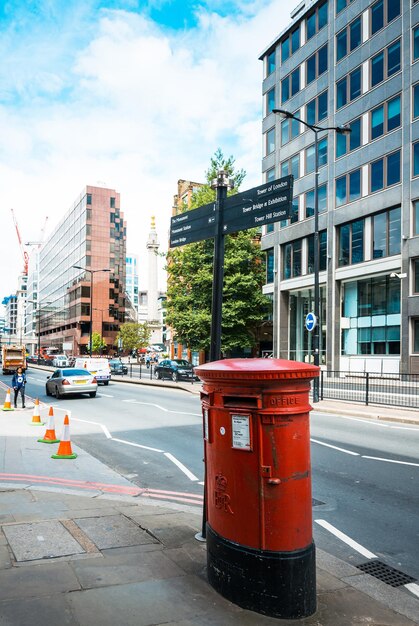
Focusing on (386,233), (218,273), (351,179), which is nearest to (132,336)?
(351,179)

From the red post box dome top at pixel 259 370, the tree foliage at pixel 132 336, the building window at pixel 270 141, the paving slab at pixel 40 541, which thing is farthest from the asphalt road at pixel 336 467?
the tree foliage at pixel 132 336

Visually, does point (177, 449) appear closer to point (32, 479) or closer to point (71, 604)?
point (32, 479)

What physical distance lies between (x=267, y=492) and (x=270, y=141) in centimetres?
4486

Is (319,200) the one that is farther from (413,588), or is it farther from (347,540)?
(413,588)

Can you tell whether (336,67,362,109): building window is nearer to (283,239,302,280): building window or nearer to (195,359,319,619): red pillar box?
(283,239,302,280): building window

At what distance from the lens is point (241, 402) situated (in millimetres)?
3990

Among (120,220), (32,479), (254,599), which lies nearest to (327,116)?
(32,479)

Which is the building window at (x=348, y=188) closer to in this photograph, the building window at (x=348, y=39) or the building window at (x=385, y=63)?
the building window at (x=385, y=63)

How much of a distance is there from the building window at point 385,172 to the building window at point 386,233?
5.72 feet

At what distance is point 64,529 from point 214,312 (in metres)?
2.78

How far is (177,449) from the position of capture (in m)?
11.6

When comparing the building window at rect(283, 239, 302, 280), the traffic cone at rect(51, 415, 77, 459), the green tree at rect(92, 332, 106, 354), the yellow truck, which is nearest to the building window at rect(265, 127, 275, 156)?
the building window at rect(283, 239, 302, 280)

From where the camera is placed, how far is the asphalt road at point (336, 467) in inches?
237

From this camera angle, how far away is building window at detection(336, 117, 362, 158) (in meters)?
35.8
